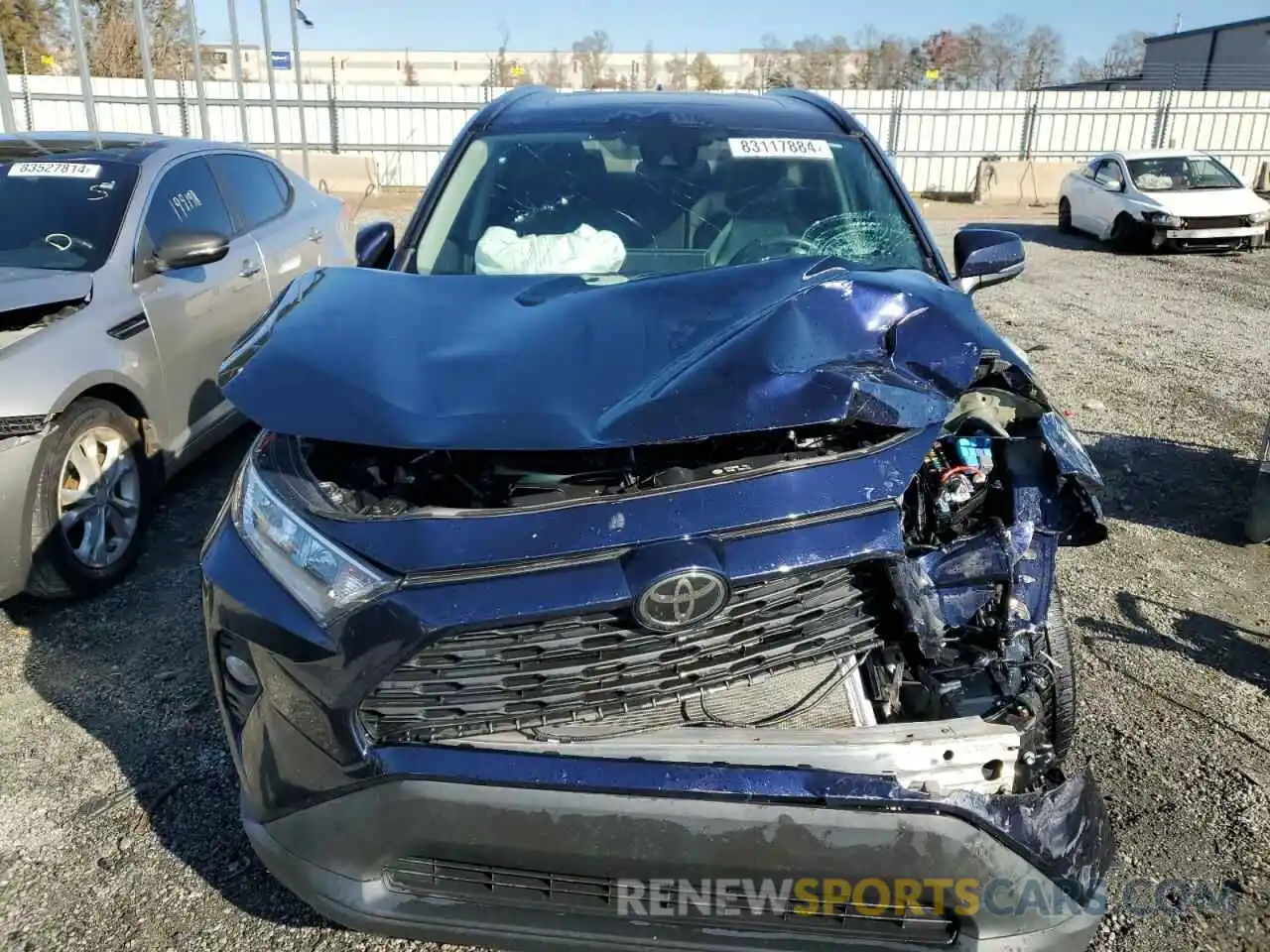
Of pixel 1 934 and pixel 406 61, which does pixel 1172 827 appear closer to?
pixel 1 934

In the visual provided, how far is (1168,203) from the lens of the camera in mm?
13398

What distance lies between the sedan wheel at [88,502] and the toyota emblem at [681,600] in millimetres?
2743

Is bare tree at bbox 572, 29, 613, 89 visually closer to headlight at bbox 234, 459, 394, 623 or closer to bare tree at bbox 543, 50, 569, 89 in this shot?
bare tree at bbox 543, 50, 569, 89

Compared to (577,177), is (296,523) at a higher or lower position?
lower

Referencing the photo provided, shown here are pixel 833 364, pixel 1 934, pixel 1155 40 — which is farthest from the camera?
pixel 1155 40

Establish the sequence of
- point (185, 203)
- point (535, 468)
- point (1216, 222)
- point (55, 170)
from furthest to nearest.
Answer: point (1216, 222), point (185, 203), point (55, 170), point (535, 468)

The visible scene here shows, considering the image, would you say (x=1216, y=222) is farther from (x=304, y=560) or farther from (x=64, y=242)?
(x=304, y=560)

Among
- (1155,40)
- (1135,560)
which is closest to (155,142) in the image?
(1135,560)

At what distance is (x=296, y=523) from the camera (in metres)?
1.92

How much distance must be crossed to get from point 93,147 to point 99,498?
2016 millimetres

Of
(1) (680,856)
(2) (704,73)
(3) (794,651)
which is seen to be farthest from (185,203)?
A: (2) (704,73)

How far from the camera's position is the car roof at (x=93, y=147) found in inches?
180

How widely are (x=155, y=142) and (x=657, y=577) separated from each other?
173 inches

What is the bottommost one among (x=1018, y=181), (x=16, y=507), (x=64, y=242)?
(x=1018, y=181)
